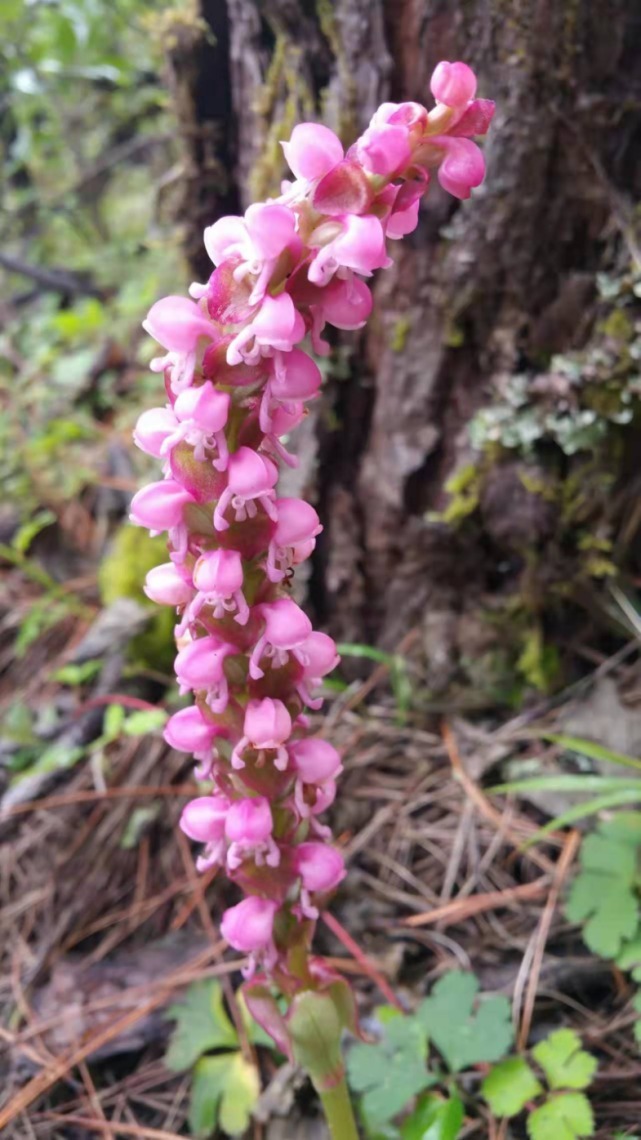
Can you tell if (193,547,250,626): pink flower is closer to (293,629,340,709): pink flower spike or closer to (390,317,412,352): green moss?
(293,629,340,709): pink flower spike

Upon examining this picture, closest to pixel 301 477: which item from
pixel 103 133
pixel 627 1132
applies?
pixel 627 1132

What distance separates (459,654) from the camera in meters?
2.20

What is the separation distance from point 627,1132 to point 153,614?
168 centimetres

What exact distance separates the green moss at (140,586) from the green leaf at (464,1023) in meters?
1.26

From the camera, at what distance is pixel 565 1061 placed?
4.49 feet

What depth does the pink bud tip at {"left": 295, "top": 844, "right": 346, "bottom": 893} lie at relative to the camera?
1.09 metres

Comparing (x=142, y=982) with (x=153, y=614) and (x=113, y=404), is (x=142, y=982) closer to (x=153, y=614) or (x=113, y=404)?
(x=153, y=614)

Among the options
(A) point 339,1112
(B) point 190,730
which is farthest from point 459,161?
(A) point 339,1112

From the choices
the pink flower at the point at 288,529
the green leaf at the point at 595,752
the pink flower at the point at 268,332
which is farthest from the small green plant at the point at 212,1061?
the pink flower at the point at 268,332

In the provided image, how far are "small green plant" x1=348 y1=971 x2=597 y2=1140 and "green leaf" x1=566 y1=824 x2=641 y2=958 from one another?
174mm

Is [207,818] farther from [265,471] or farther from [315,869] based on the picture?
[265,471]

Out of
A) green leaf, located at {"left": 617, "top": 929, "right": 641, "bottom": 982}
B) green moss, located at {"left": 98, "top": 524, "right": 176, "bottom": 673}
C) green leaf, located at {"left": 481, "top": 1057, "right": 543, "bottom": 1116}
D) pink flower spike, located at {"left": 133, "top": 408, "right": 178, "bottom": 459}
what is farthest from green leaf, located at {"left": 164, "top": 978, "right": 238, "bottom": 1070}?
pink flower spike, located at {"left": 133, "top": 408, "right": 178, "bottom": 459}

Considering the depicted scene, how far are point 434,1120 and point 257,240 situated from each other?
1314 mm

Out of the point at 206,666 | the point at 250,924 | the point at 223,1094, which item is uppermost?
the point at 206,666
